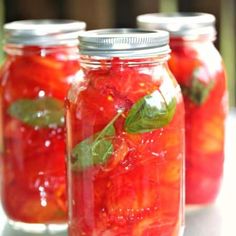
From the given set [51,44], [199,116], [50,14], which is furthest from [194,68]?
[50,14]

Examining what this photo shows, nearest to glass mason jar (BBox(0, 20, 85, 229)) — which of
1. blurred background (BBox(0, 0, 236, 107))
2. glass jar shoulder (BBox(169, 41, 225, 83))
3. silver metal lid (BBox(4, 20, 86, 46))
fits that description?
silver metal lid (BBox(4, 20, 86, 46))

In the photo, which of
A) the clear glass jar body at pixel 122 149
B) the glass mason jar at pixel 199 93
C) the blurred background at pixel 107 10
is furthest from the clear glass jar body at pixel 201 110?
the blurred background at pixel 107 10

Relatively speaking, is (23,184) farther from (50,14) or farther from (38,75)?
(50,14)

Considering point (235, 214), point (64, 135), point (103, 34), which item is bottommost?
point (235, 214)

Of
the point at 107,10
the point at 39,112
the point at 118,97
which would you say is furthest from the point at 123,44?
the point at 107,10

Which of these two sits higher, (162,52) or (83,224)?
(162,52)
